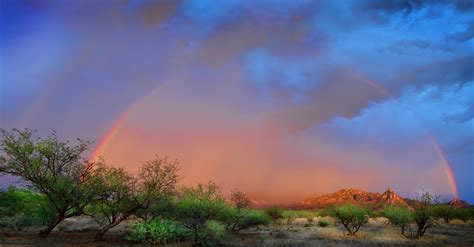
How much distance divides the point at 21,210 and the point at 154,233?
26425mm

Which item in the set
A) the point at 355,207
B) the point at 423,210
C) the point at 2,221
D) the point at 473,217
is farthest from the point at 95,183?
the point at 473,217

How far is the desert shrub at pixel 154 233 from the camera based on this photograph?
34906 mm

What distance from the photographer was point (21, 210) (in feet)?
170

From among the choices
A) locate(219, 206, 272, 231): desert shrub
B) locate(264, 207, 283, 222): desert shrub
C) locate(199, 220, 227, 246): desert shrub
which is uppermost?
locate(264, 207, 283, 222): desert shrub

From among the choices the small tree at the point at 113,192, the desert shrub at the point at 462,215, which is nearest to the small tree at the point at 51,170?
the small tree at the point at 113,192

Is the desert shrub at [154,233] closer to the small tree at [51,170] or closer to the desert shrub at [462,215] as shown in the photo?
the small tree at [51,170]

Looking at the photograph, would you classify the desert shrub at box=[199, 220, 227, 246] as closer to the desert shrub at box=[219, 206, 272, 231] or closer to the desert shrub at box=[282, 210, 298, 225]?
the desert shrub at box=[219, 206, 272, 231]

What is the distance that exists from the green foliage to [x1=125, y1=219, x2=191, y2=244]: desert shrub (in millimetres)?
13581

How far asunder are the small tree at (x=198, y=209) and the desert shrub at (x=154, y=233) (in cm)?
128

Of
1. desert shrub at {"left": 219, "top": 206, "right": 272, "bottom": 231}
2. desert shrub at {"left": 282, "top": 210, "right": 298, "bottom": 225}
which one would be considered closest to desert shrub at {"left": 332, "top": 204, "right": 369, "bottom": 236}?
desert shrub at {"left": 219, "top": 206, "right": 272, "bottom": 231}

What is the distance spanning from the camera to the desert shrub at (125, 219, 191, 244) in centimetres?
3491

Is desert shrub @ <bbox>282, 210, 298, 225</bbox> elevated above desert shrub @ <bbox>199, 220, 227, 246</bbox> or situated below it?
above

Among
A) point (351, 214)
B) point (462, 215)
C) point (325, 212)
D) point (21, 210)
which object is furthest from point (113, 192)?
point (462, 215)

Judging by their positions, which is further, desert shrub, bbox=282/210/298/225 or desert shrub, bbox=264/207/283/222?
desert shrub, bbox=282/210/298/225
